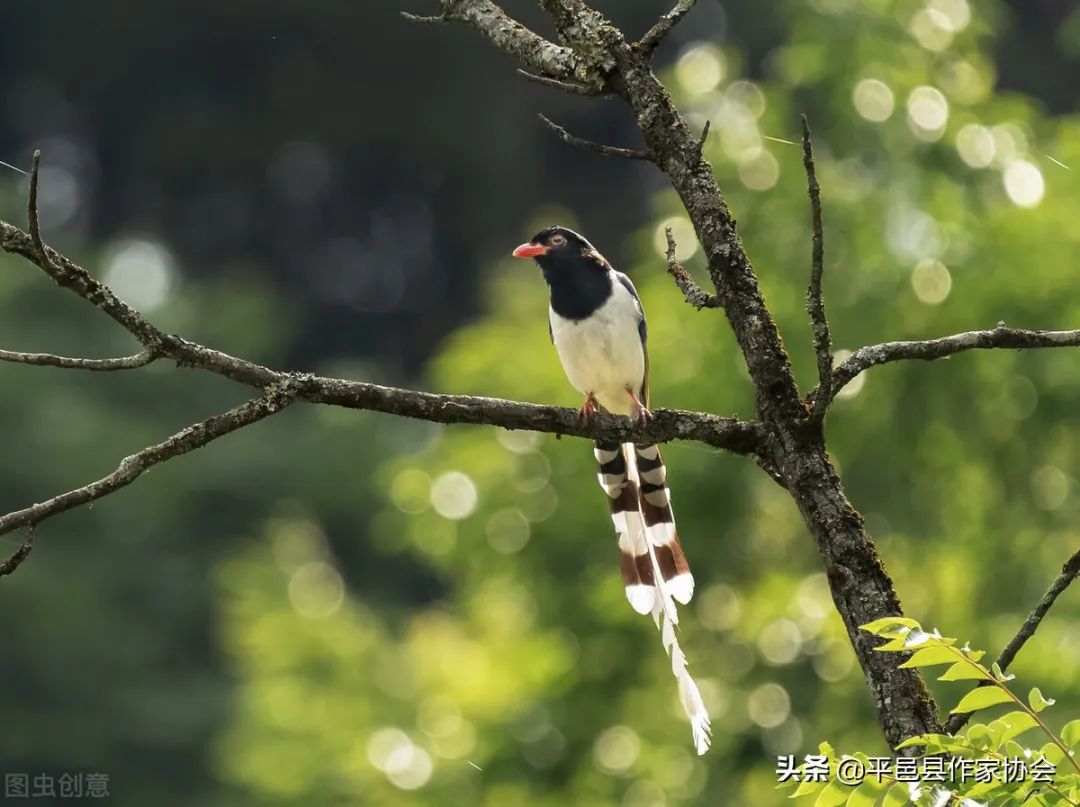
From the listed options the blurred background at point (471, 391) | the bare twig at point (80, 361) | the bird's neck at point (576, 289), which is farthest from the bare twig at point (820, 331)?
the bird's neck at point (576, 289)

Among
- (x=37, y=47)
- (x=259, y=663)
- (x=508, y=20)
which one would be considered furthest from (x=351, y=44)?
(x=508, y=20)

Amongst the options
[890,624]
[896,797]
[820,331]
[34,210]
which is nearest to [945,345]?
[820,331]

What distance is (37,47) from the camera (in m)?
31.0

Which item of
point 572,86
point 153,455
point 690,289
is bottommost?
point 153,455

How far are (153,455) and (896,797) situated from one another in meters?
1.24

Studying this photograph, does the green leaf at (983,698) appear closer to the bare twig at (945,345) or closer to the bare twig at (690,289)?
the bare twig at (945,345)

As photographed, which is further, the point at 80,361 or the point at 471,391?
the point at 471,391

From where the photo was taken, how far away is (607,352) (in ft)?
16.3

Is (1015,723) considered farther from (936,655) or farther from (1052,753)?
(936,655)

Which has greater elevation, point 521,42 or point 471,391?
point 471,391

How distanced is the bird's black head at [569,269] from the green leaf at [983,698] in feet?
9.45

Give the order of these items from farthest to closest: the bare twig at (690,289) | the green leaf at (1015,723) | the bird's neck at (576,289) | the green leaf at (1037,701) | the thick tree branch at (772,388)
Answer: the bird's neck at (576,289)
the bare twig at (690,289)
the thick tree branch at (772,388)
the green leaf at (1015,723)
the green leaf at (1037,701)

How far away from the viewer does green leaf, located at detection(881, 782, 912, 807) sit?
2293 millimetres

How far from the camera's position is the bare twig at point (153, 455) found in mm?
2568
